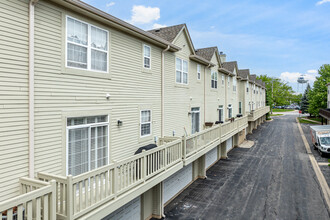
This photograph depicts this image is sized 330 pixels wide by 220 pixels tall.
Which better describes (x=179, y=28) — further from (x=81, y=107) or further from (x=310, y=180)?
(x=310, y=180)

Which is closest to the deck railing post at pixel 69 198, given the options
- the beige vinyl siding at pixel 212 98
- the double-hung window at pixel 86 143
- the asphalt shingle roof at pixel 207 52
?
the double-hung window at pixel 86 143

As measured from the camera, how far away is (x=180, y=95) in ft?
43.3

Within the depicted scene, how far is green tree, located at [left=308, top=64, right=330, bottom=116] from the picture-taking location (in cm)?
4425

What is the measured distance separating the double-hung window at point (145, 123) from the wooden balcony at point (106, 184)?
1.19 metres

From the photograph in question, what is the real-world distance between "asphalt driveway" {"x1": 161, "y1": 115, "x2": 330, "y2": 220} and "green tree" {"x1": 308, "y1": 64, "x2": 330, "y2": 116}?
3128cm

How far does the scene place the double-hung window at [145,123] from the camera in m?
9.90

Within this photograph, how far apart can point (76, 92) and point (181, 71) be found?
8029 mm

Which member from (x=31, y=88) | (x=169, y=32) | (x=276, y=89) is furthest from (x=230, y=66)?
(x=276, y=89)

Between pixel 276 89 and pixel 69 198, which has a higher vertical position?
pixel 276 89

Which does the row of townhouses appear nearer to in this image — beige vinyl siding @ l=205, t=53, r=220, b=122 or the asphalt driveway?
the asphalt driveway

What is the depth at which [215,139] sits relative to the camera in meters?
14.8

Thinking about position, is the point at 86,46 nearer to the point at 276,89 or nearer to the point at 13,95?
the point at 13,95

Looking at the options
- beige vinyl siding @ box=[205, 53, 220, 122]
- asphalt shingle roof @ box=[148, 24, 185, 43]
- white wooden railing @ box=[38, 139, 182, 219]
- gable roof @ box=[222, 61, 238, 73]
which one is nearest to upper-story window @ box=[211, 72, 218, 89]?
beige vinyl siding @ box=[205, 53, 220, 122]

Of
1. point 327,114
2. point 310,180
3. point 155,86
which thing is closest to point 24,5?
point 155,86
